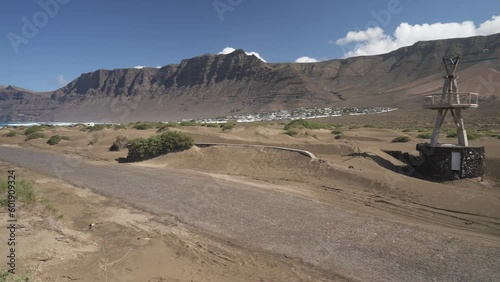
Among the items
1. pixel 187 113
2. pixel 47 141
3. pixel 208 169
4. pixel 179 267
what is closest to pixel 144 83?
pixel 187 113

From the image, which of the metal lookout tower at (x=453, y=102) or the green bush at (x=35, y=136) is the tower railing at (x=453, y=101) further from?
the green bush at (x=35, y=136)

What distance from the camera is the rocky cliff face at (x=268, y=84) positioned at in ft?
440

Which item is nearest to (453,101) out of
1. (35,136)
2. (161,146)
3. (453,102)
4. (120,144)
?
(453,102)

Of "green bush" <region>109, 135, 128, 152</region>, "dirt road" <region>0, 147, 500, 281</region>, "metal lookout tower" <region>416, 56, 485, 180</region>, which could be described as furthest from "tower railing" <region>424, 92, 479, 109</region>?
"green bush" <region>109, 135, 128, 152</region>

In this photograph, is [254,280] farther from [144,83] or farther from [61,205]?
[144,83]

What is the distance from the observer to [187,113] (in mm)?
157000

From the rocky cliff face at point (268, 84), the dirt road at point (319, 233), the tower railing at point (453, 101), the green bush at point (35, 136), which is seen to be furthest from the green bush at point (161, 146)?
the rocky cliff face at point (268, 84)

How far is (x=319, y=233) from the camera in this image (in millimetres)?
9062

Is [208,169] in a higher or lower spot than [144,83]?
lower

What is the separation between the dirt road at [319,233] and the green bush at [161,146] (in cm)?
698

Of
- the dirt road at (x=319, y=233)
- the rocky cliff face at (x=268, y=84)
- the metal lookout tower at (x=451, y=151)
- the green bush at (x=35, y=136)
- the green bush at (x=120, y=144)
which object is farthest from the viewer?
the rocky cliff face at (x=268, y=84)

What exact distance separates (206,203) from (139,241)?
3811 millimetres

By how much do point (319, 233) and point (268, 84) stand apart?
14960 cm

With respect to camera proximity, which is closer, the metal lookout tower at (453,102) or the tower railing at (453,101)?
the tower railing at (453,101)
